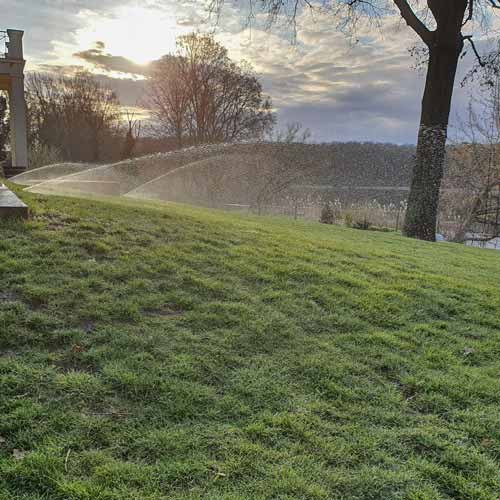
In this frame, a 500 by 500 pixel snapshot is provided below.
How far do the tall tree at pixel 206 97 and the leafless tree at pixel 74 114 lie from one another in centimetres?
785

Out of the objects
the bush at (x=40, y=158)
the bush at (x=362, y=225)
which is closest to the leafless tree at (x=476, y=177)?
the bush at (x=362, y=225)

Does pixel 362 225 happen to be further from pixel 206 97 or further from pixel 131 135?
pixel 131 135

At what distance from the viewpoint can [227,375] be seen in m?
2.48

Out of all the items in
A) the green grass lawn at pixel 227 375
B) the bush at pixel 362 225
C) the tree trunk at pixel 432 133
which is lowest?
the green grass lawn at pixel 227 375

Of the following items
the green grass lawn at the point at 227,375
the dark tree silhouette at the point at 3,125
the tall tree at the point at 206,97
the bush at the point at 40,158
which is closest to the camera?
the green grass lawn at the point at 227,375

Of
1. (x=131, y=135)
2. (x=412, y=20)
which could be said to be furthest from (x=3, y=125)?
(x=412, y=20)

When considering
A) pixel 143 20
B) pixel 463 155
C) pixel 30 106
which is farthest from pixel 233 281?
pixel 30 106

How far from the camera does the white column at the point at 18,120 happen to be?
14125mm

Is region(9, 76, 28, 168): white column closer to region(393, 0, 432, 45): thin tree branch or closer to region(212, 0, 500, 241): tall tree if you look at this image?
region(212, 0, 500, 241): tall tree

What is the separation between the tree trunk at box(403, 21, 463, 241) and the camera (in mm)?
9312

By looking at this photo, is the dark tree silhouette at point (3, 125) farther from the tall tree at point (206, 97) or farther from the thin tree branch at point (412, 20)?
the thin tree branch at point (412, 20)

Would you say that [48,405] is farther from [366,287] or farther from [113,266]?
[366,287]

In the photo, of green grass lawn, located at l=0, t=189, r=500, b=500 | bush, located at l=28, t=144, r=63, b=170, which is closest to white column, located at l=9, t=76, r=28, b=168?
bush, located at l=28, t=144, r=63, b=170

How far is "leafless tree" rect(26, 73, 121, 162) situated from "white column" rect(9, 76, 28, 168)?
16.2 m
